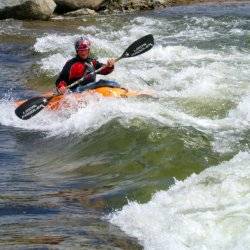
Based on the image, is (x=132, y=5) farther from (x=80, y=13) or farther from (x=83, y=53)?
(x=83, y=53)

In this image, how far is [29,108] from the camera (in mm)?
8812

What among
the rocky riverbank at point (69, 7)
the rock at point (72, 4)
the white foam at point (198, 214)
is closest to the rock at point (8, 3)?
the rocky riverbank at point (69, 7)

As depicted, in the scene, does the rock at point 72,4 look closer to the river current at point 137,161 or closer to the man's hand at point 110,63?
the river current at point 137,161

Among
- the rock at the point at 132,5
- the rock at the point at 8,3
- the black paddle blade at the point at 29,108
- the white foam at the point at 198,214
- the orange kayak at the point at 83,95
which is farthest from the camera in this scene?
the rock at the point at 132,5

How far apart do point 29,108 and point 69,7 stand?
570 inches

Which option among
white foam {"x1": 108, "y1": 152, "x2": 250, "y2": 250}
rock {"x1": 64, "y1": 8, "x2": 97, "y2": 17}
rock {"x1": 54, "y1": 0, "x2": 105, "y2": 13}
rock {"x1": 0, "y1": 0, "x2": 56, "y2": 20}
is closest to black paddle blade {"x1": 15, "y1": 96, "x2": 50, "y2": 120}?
white foam {"x1": 108, "y1": 152, "x2": 250, "y2": 250}

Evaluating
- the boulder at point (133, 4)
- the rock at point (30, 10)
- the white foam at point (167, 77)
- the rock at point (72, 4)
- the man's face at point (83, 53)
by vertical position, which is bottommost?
the boulder at point (133, 4)

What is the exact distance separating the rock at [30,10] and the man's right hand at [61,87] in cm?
1207

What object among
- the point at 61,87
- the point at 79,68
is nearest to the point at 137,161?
the point at 61,87

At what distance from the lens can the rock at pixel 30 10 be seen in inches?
820

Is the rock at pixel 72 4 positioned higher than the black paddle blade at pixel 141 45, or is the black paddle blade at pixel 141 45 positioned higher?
the black paddle blade at pixel 141 45

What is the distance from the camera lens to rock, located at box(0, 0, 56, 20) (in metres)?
20.8

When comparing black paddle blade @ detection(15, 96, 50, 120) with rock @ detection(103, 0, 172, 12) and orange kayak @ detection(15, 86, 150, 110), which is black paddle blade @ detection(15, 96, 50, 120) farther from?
rock @ detection(103, 0, 172, 12)

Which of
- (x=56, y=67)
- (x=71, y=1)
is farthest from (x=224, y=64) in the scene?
(x=71, y=1)
